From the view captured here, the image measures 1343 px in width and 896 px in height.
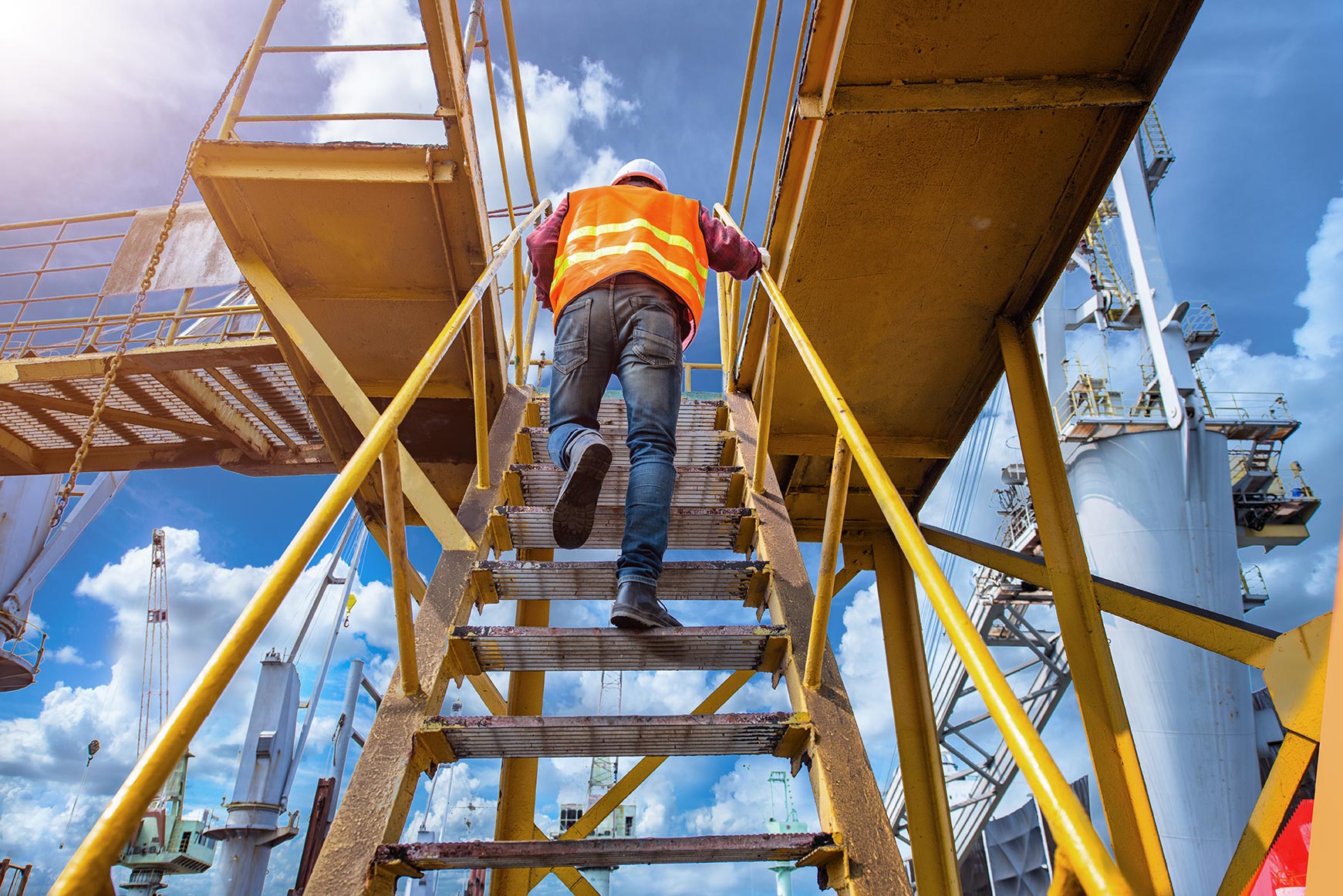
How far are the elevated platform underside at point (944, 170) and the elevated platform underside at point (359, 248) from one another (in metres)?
1.70

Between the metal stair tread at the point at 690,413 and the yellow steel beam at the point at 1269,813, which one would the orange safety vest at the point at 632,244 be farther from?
the yellow steel beam at the point at 1269,813

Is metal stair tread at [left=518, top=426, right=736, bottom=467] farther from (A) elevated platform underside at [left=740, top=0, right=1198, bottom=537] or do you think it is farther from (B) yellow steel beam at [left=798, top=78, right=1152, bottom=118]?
(B) yellow steel beam at [left=798, top=78, right=1152, bottom=118]

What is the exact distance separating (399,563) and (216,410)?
7025 mm

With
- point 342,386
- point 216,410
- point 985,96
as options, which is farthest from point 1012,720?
point 216,410

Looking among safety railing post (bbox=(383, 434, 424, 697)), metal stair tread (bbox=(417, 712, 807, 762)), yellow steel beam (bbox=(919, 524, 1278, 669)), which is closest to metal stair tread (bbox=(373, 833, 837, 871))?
metal stair tread (bbox=(417, 712, 807, 762))

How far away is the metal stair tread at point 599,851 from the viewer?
171 cm

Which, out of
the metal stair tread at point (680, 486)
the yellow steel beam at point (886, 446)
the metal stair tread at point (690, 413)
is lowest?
the metal stair tread at point (680, 486)

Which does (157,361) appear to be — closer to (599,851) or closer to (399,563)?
(399,563)

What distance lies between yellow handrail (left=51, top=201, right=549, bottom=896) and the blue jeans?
109cm

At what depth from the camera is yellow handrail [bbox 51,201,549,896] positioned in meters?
0.84

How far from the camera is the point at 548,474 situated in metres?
3.41

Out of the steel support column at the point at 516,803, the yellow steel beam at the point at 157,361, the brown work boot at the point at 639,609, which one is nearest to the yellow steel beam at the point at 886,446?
the steel support column at the point at 516,803

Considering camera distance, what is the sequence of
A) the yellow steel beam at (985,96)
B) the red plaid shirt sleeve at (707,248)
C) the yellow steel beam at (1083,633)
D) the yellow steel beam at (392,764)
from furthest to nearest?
the red plaid shirt sleeve at (707,248) → the yellow steel beam at (985,96) → the yellow steel beam at (1083,633) → the yellow steel beam at (392,764)

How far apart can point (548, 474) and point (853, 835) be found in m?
2.10
